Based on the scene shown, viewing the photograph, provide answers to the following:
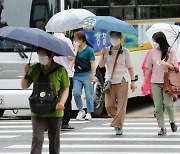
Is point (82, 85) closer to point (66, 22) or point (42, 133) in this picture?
point (66, 22)

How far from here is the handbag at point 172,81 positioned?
12117 mm

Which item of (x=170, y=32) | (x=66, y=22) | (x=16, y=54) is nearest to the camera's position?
(x=66, y=22)

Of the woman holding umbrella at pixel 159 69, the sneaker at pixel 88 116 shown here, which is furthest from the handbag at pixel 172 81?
the sneaker at pixel 88 116

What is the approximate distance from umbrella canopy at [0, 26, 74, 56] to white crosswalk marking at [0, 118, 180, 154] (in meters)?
2.70

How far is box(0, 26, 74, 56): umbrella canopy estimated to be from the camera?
8.26 meters

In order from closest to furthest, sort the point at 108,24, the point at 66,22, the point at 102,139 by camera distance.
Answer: the point at 108,24, the point at 102,139, the point at 66,22

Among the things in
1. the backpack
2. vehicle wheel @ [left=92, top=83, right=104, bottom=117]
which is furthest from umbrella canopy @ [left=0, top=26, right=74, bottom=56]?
vehicle wheel @ [left=92, top=83, right=104, bottom=117]

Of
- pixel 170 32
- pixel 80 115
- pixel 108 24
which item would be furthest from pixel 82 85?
pixel 108 24

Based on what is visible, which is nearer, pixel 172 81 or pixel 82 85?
pixel 172 81

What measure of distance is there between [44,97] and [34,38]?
71cm

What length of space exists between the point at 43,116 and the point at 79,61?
620cm

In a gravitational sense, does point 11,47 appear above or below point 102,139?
above

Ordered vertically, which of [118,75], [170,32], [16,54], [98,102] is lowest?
[98,102]

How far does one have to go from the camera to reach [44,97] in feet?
27.8
